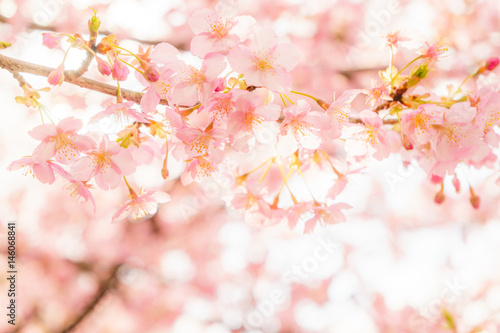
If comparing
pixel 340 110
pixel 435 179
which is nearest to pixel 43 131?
pixel 340 110

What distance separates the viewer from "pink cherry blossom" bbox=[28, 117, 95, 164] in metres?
1.17

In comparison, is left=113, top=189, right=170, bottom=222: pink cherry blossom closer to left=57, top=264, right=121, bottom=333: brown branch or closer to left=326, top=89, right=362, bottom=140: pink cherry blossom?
left=326, top=89, right=362, bottom=140: pink cherry blossom

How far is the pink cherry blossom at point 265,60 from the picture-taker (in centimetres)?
108

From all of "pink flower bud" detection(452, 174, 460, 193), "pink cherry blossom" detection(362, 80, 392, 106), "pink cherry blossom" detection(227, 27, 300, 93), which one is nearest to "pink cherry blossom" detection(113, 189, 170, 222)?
"pink cherry blossom" detection(227, 27, 300, 93)

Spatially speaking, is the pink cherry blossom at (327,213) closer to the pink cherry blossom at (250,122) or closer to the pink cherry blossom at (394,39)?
the pink cherry blossom at (250,122)

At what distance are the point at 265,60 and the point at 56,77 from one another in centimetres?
57

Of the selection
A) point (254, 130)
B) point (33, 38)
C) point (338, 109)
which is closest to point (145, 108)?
point (254, 130)

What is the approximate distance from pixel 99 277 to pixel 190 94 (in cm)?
392

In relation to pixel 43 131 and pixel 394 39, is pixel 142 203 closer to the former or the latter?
pixel 43 131

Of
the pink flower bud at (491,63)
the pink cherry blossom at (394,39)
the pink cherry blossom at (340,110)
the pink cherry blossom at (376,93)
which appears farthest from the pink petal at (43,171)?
the pink flower bud at (491,63)

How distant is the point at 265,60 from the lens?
1.10m

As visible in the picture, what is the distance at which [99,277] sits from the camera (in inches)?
176

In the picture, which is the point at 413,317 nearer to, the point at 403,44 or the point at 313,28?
the point at 313,28

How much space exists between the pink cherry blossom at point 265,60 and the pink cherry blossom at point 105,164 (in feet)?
1.45
